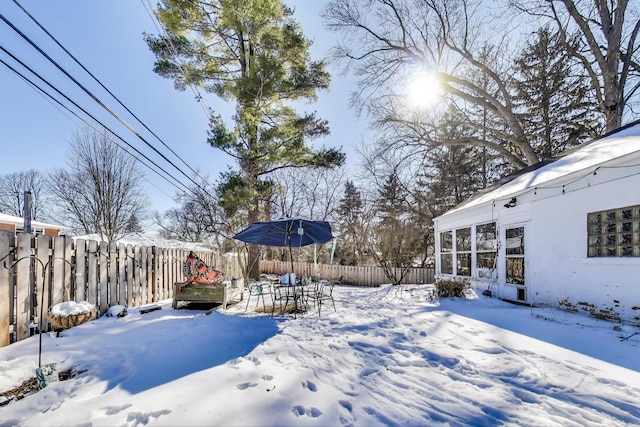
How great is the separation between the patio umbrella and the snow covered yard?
1.93 m

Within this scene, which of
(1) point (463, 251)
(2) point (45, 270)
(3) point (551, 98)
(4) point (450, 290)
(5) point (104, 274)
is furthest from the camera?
(3) point (551, 98)

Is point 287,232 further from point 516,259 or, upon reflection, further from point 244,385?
point 516,259

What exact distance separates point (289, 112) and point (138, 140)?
295 inches

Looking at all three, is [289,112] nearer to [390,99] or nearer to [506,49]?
[390,99]

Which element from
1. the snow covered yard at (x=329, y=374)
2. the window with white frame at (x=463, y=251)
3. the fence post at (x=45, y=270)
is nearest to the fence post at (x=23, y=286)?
the fence post at (x=45, y=270)

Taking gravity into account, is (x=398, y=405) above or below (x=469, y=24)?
below

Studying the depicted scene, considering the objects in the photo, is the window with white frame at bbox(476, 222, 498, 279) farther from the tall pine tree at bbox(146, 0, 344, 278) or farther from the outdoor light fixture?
the tall pine tree at bbox(146, 0, 344, 278)

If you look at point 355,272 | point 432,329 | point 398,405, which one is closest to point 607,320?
point 432,329

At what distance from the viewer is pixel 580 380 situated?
278 centimetres

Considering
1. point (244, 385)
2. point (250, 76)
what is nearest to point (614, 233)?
point (244, 385)

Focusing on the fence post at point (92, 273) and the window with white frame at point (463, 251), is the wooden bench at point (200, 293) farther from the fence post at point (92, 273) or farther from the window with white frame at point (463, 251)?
the window with white frame at point (463, 251)

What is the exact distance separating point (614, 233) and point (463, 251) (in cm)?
446

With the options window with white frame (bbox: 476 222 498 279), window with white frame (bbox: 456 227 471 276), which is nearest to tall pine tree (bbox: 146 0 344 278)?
window with white frame (bbox: 456 227 471 276)

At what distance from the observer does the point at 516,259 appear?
7145 mm
